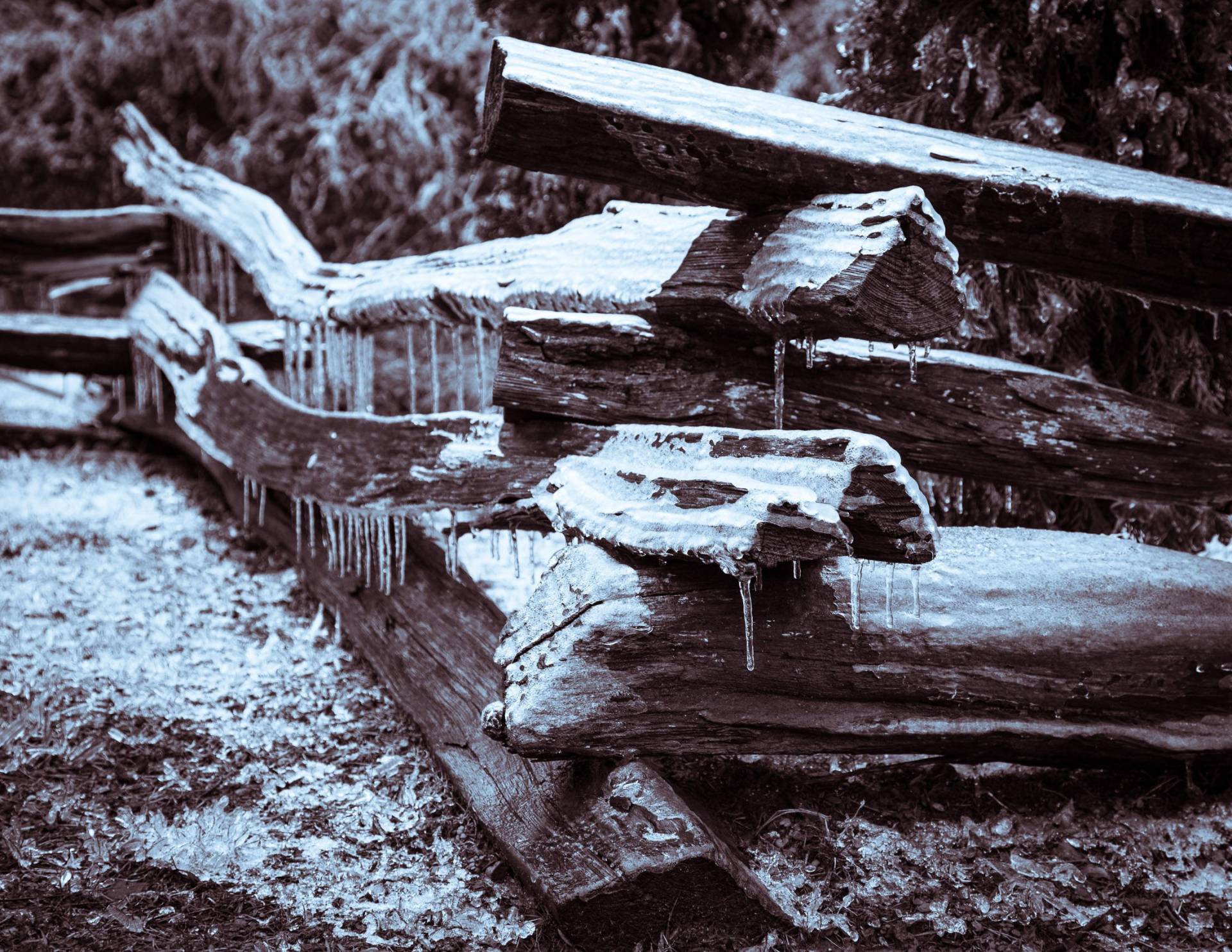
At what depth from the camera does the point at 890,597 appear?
2984 millimetres

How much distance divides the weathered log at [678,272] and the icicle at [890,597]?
717mm

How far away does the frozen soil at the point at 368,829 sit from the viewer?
2.78 meters

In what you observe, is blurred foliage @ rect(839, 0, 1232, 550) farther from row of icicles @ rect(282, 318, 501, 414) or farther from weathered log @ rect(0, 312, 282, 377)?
weathered log @ rect(0, 312, 282, 377)

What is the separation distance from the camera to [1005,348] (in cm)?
438

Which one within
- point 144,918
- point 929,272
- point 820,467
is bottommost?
point 144,918

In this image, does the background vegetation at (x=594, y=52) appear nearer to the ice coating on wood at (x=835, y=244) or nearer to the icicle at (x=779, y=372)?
the icicle at (x=779, y=372)

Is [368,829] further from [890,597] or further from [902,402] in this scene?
[902,402]

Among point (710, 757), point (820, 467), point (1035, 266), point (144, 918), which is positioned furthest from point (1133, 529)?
point (144, 918)

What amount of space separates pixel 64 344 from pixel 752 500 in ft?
19.6

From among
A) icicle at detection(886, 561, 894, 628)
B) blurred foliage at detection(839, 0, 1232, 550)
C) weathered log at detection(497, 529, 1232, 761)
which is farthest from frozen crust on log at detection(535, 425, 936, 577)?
blurred foliage at detection(839, 0, 1232, 550)

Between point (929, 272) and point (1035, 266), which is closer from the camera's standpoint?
point (929, 272)

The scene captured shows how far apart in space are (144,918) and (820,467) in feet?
6.98

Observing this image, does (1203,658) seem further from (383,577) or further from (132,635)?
(132,635)

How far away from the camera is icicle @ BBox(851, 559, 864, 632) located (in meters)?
2.91
